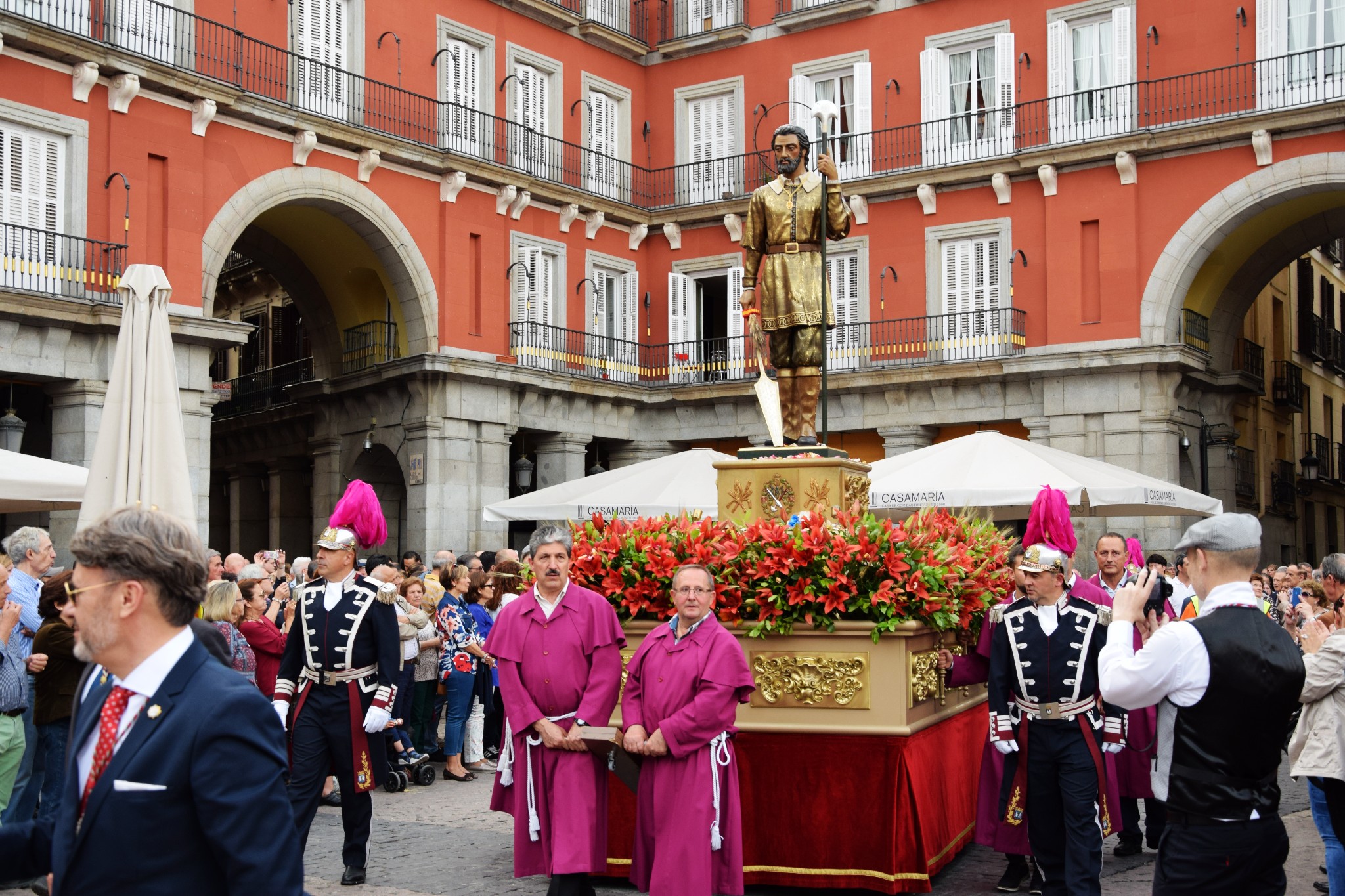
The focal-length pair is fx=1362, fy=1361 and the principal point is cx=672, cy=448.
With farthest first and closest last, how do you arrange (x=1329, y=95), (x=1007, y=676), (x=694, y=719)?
(x=1329, y=95) → (x=1007, y=676) → (x=694, y=719)

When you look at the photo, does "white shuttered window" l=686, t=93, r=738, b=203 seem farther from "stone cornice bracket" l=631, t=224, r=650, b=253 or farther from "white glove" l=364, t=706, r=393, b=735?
"white glove" l=364, t=706, r=393, b=735

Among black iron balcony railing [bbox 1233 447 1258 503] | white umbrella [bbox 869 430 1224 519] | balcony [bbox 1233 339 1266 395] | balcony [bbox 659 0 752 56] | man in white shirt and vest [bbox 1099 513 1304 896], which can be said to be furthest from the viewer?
balcony [bbox 659 0 752 56]

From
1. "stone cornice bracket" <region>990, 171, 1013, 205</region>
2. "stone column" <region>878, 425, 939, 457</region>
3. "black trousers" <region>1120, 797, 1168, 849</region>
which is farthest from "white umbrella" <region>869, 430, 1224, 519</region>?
"stone cornice bracket" <region>990, 171, 1013, 205</region>

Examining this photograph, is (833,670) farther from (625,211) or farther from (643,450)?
(625,211)

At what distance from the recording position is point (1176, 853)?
451cm

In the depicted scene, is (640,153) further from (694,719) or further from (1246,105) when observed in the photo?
(694,719)

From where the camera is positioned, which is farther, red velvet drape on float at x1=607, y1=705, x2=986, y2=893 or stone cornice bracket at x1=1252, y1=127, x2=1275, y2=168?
stone cornice bracket at x1=1252, y1=127, x2=1275, y2=168

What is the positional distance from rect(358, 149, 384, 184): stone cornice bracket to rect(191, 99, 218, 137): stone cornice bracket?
3.05 m

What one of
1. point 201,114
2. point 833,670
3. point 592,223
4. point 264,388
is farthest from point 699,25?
point 833,670

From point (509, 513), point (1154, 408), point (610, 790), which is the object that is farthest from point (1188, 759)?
point (1154, 408)

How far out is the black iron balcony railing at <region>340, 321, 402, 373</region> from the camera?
995 inches

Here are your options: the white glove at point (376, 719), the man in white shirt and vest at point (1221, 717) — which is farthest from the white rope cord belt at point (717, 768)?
the man in white shirt and vest at point (1221, 717)

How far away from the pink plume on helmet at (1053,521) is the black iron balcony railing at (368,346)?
62.3 ft

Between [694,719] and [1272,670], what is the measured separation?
2757 mm
